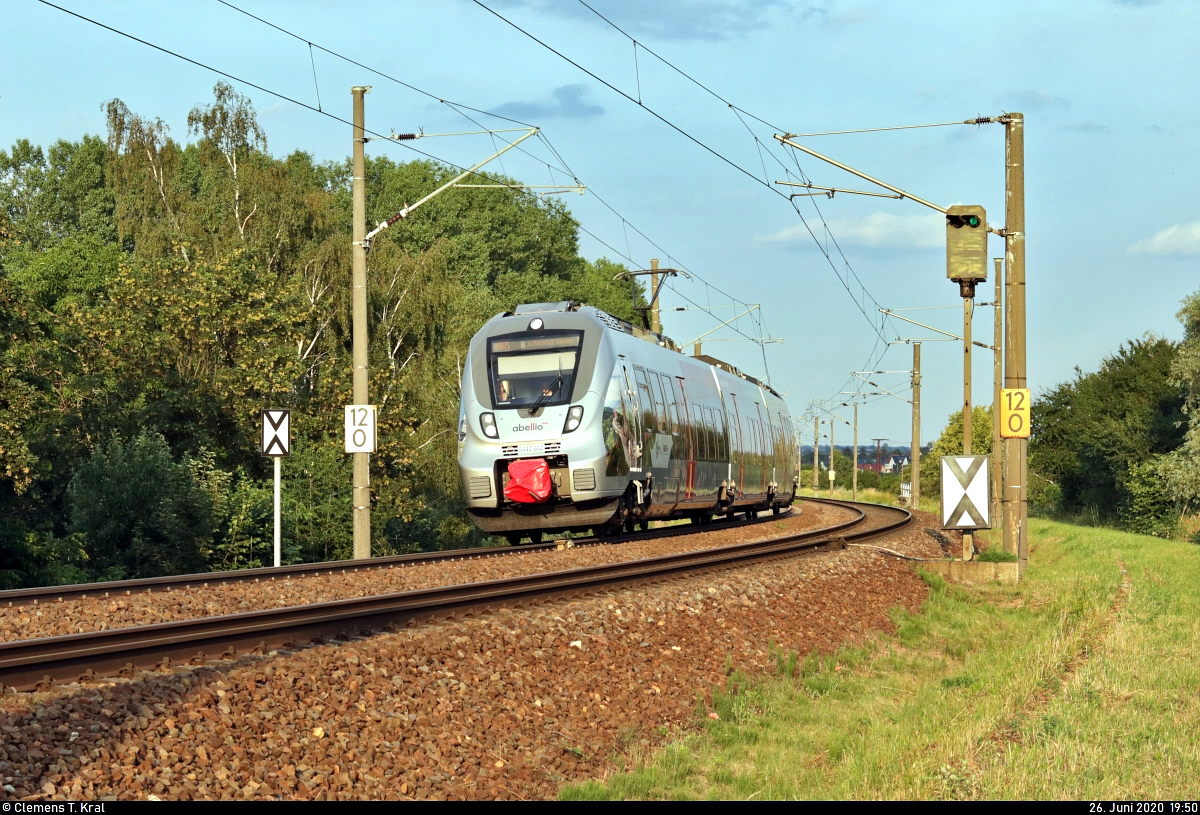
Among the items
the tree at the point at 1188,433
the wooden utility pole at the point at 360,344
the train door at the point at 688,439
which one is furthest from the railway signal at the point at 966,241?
the tree at the point at 1188,433

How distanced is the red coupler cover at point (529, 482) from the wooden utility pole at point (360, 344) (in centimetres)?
258

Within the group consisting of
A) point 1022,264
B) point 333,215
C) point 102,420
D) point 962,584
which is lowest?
point 962,584

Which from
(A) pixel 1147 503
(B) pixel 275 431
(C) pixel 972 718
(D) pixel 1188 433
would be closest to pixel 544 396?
(B) pixel 275 431

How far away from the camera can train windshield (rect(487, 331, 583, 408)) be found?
65.1 ft

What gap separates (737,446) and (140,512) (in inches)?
552

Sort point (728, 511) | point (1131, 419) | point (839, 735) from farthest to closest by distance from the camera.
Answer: point (1131, 419) < point (728, 511) < point (839, 735)

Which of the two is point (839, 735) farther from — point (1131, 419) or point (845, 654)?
point (1131, 419)

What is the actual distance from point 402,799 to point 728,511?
2518cm

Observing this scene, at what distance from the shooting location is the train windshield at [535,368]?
19.8 meters

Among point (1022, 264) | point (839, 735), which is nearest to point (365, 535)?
point (1022, 264)

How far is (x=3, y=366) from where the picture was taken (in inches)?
836

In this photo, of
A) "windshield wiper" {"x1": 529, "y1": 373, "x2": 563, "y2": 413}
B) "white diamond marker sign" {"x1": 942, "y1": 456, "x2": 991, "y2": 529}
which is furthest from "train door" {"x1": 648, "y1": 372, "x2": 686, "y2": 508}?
"white diamond marker sign" {"x1": 942, "y1": 456, "x2": 991, "y2": 529}

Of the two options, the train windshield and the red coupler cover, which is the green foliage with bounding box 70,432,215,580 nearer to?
the train windshield

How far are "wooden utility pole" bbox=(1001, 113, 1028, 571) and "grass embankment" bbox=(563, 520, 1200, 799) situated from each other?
13.3 feet
